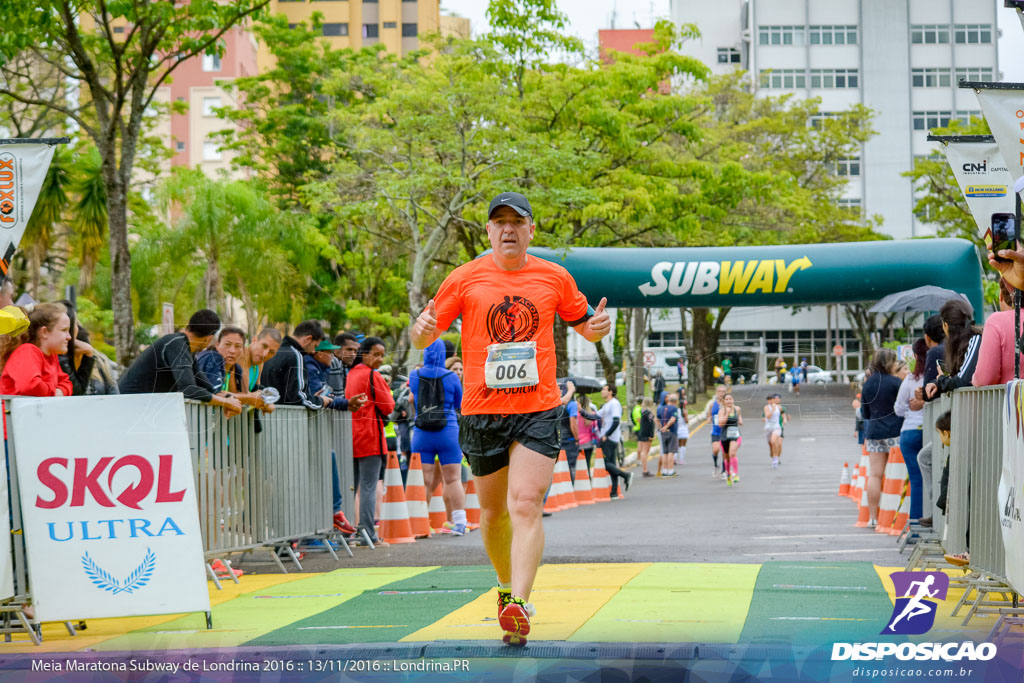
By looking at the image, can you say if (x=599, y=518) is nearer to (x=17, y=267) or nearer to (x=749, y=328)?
(x=17, y=267)

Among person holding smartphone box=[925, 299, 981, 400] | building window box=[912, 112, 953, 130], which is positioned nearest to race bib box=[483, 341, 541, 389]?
person holding smartphone box=[925, 299, 981, 400]

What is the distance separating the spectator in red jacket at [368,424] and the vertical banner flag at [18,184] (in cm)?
461

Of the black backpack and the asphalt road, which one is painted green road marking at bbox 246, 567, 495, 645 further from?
the black backpack

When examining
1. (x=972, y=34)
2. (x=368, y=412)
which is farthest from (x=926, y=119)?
(x=368, y=412)

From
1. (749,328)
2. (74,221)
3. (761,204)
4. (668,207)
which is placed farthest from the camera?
(749,328)

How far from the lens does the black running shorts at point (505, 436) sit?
5867 millimetres

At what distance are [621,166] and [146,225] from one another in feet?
52.1

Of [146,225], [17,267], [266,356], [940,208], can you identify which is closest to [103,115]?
[266,356]

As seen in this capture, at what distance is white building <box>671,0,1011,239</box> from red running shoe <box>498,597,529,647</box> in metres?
73.1

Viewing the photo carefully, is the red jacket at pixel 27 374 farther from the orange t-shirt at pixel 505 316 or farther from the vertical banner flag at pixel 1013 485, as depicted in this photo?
the vertical banner flag at pixel 1013 485

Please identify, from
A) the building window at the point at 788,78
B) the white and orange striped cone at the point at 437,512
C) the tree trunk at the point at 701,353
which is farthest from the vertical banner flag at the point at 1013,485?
the building window at the point at 788,78

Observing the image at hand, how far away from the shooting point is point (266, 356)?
10859 millimetres

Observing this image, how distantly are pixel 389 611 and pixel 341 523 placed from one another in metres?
4.36

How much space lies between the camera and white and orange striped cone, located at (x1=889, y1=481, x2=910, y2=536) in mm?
12188
